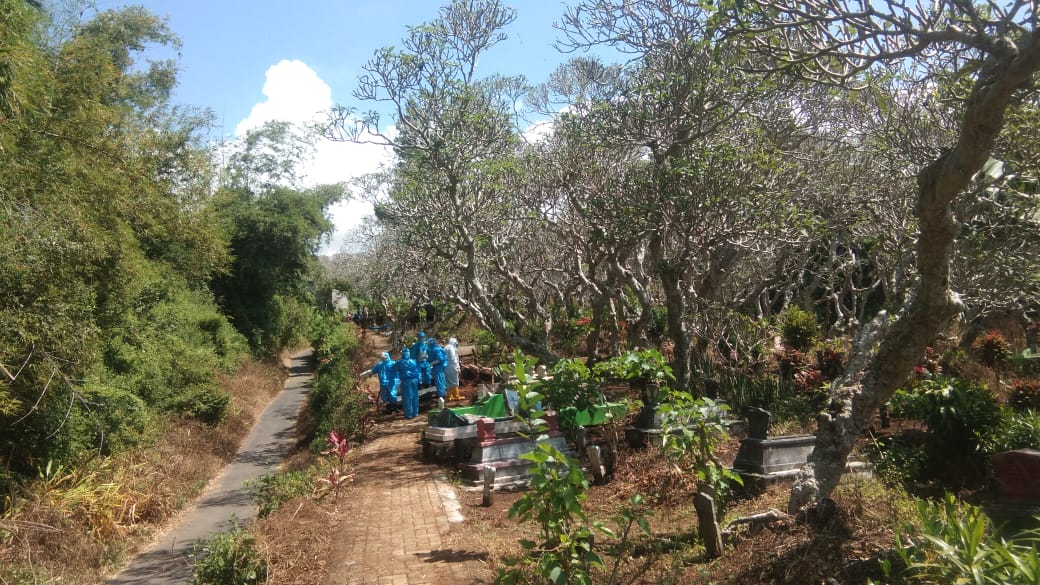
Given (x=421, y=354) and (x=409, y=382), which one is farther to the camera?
(x=421, y=354)

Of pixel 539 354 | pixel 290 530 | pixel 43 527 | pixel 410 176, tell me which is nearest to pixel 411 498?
pixel 290 530

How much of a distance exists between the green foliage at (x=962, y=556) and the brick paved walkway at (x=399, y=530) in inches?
129

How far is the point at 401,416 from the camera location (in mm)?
17094

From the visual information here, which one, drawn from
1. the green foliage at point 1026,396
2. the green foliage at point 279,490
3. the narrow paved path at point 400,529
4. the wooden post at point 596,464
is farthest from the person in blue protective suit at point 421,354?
the green foliage at point 1026,396

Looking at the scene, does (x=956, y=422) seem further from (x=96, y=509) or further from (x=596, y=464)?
(x=96, y=509)

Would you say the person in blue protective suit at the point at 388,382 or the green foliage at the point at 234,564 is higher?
the person in blue protective suit at the point at 388,382

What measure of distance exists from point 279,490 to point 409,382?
19.0 ft

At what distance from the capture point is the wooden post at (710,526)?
527 centimetres

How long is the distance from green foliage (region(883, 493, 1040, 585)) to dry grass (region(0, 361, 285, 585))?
9345 mm

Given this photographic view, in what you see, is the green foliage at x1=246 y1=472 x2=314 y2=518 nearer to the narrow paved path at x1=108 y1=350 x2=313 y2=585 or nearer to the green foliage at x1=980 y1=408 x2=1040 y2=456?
the narrow paved path at x1=108 y1=350 x2=313 y2=585

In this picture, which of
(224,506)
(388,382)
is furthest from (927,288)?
(388,382)

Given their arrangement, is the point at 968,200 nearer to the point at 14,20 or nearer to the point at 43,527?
the point at 14,20

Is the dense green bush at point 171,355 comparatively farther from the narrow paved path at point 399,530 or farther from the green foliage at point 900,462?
the green foliage at point 900,462

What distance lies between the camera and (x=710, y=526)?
5.30 meters
